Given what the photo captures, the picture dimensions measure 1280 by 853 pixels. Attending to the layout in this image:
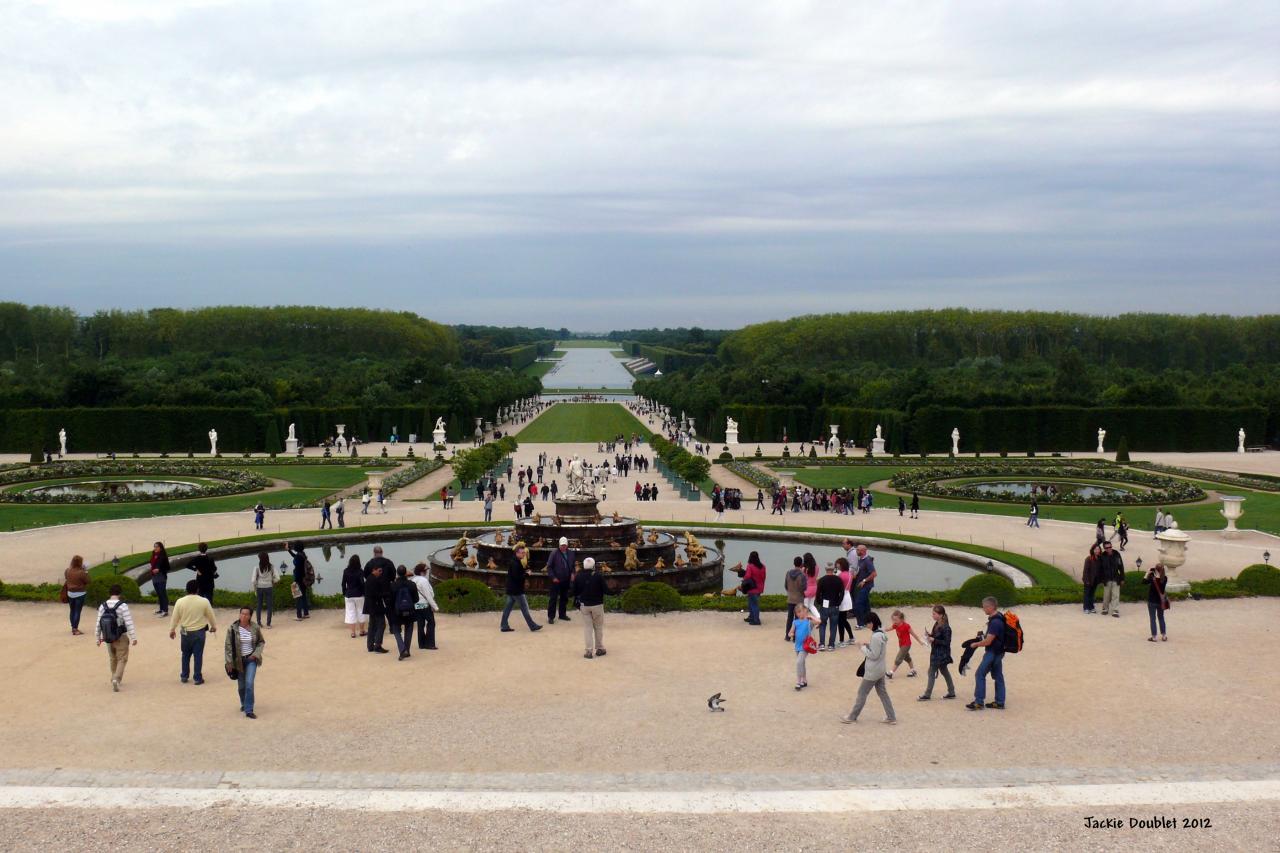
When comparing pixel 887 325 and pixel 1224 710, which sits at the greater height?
pixel 887 325

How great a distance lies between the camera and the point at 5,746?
12.2m

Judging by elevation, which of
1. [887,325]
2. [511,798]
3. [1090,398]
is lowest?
[511,798]

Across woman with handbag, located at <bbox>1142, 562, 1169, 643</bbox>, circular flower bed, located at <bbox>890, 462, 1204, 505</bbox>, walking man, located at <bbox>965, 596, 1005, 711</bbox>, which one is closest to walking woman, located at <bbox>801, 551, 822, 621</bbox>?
walking man, located at <bbox>965, 596, 1005, 711</bbox>

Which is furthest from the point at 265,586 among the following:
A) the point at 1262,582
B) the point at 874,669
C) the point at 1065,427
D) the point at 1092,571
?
the point at 1065,427

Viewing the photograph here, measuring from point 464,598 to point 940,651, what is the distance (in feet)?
28.4

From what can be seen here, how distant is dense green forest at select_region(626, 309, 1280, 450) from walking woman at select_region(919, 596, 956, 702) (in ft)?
180

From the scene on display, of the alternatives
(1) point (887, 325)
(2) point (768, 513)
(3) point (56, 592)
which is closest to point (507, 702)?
(3) point (56, 592)

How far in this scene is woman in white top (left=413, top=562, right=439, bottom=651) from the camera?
16.2m

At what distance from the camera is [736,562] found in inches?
1159

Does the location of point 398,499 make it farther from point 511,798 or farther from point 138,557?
point 511,798

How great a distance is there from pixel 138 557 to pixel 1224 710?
22975 millimetres

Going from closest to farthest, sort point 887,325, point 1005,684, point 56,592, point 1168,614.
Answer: point 1005,684 → point 1168,614 → point 56,592 → point 887,325

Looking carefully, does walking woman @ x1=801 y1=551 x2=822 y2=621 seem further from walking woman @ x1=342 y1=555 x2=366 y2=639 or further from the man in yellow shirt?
the man in yellow shirt

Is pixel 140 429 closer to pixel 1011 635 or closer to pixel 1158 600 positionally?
pixel 1158 600
